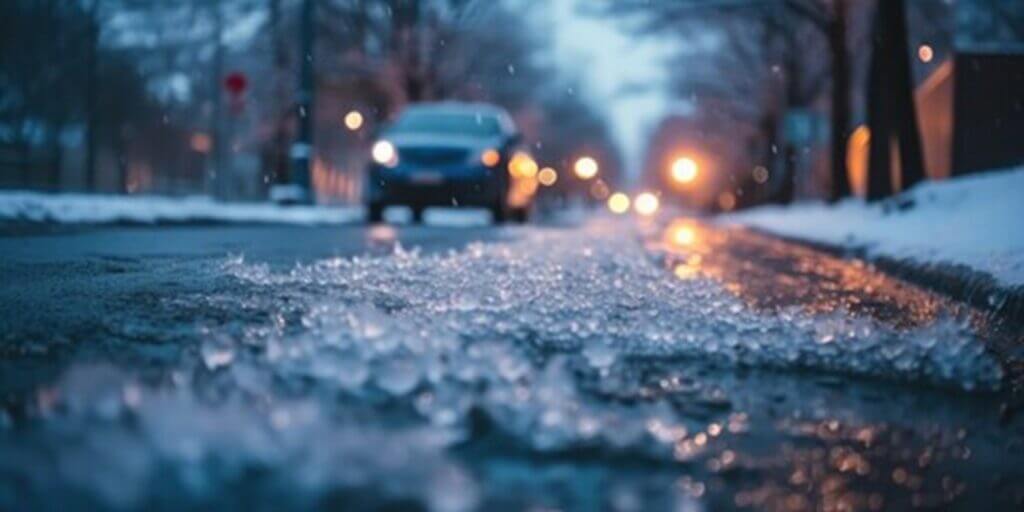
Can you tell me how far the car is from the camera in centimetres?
1477

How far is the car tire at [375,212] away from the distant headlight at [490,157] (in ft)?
5.14

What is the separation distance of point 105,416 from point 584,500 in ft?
3.20

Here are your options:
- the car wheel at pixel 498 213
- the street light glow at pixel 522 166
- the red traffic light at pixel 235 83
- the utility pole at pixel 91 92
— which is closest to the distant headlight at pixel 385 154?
the car wheel at pixel 498 213

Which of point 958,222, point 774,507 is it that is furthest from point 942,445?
point 958,222

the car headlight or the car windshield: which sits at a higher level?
the car windshield

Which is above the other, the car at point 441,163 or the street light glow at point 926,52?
the street light glow at point 926,52

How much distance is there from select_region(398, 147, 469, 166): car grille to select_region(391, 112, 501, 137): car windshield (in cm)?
53

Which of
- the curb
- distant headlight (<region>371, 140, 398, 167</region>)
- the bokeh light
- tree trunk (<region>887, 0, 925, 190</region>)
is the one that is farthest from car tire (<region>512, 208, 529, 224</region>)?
the curb

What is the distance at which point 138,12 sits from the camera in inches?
1016

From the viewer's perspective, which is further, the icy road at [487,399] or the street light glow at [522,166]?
the street light glow at [522,166]

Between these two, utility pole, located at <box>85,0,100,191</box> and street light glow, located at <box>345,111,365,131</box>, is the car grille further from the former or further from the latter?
street light glow, located at <box>345,111,365,131</box>

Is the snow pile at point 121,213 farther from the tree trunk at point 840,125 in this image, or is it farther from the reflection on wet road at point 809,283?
the tree trunk at point 840,125

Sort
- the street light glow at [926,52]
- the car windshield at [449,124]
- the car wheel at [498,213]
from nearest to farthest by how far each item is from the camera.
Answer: the car windshield at [449,124] < the car wheel at [498,213] < the street light glow at [926,52]

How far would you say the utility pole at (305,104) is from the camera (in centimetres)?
1645
